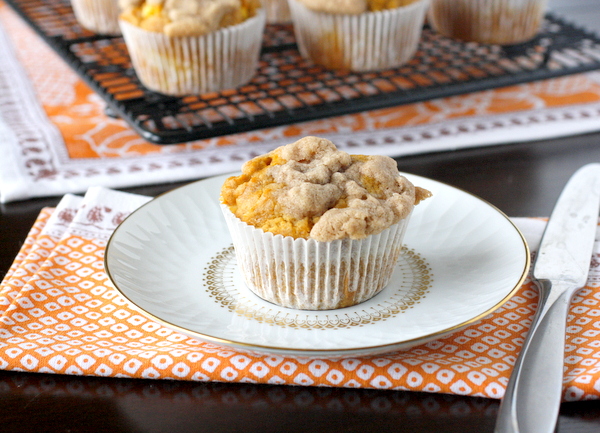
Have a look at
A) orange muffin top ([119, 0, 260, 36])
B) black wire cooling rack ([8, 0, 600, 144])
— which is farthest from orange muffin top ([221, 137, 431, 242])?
orange muffin top ([119, 0, 260, 36])

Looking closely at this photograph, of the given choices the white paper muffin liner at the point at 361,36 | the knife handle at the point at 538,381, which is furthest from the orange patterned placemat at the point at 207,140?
the knife handle at the point at 538,381

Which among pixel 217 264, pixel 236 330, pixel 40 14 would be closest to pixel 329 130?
pixel 217 264

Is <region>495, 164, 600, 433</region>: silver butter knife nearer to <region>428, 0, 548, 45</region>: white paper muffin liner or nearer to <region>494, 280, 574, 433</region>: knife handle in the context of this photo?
<region>494, 280, 574, 433</region>: knife handle

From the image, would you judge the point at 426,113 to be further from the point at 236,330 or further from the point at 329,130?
the point at 236,330

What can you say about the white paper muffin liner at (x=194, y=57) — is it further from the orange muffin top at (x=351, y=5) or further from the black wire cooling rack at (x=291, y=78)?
the orange muffin top at (x=351, y=5)

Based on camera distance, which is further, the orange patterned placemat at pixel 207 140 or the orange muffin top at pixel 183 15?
the orange muffin top at pixel 183 15

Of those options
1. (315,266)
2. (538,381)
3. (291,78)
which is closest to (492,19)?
(291,78)
